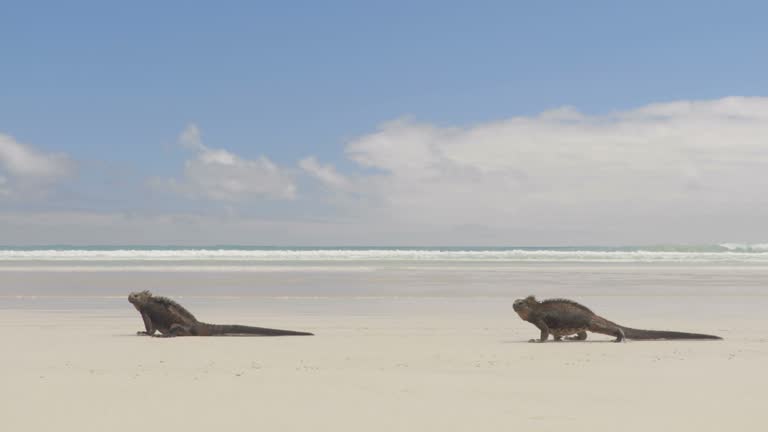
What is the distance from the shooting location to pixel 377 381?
8148mm

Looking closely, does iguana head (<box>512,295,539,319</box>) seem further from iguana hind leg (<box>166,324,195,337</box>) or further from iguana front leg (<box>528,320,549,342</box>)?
iguana hind leg (<box>166,324,195,337</box>)

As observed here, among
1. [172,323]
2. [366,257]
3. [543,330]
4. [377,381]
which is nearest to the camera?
[377,381]

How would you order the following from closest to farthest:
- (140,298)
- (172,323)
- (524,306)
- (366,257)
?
(524,306)
(172,323)
(140,298)
(366,257)

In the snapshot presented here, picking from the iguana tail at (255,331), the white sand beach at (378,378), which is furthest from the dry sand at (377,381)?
the iguana tail at (255,331)

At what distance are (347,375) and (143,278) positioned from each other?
25.6m

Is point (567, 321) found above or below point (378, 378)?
above

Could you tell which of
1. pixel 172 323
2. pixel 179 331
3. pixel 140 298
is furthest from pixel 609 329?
pixel 140 298

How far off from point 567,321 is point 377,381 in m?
5.32

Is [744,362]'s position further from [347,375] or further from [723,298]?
[723,298]

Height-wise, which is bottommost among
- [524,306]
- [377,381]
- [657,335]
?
[377,381]

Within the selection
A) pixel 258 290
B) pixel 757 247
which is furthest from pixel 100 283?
pixel 757 247

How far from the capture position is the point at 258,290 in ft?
84.2

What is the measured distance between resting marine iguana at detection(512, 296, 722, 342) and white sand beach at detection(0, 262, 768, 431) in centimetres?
30

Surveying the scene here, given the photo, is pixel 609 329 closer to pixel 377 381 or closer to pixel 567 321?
pixel 567 321
